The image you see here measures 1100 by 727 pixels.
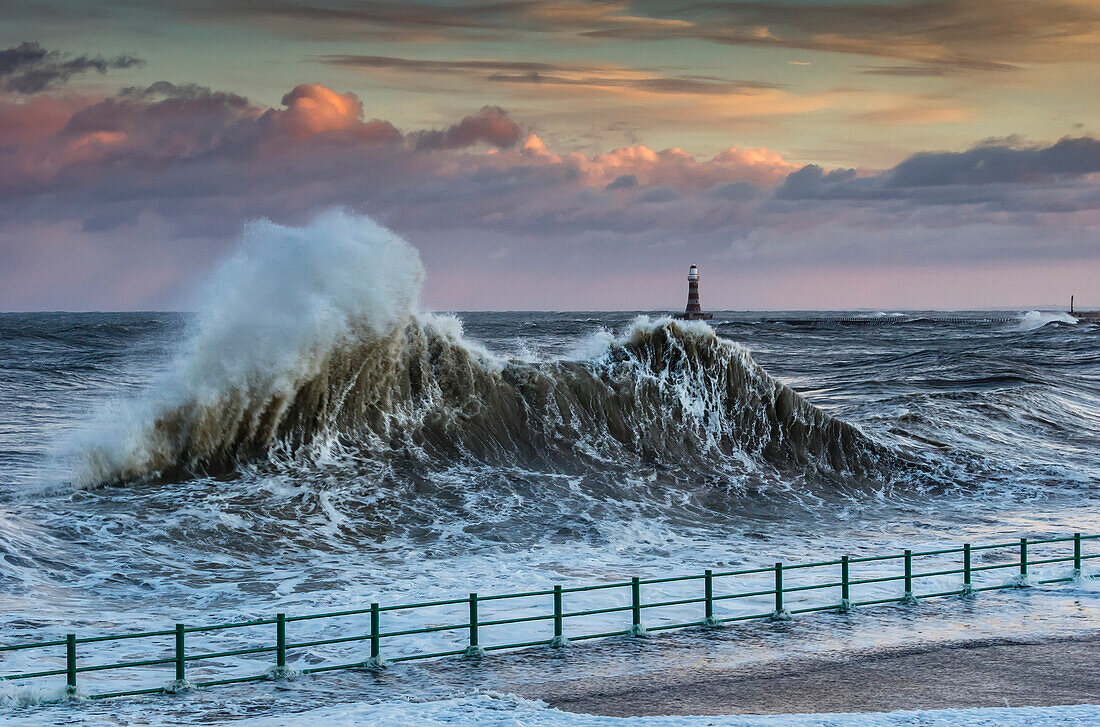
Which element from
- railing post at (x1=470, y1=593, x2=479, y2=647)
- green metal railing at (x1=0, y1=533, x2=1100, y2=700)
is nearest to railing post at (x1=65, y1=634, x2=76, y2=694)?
green metal railing at (x1=0, y1=533, x2=1100, y2=700)

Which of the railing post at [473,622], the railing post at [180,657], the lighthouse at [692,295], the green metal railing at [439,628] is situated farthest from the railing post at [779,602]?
the lighthouse at [692,295]

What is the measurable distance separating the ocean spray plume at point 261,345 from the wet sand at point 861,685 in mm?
14346

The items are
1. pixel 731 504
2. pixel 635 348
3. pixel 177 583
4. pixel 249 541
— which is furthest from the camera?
pixel 635 348

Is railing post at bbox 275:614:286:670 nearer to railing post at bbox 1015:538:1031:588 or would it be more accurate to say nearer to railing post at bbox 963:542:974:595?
railing post at bbox 963:542:974:595

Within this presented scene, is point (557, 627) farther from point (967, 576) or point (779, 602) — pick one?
point (967, 576)

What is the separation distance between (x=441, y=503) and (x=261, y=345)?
237 inches

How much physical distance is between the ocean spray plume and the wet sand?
1435cm

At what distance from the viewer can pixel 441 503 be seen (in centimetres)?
2317

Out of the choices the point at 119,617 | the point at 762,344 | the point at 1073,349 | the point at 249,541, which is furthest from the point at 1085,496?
the point at 762,344

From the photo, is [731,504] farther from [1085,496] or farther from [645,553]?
[1085,496]

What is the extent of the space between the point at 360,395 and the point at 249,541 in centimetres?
690

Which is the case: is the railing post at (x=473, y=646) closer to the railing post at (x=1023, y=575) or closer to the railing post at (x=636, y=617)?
the railing post at (x=636, y=617)

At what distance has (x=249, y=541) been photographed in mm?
20078

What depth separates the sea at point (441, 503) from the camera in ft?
43.8
